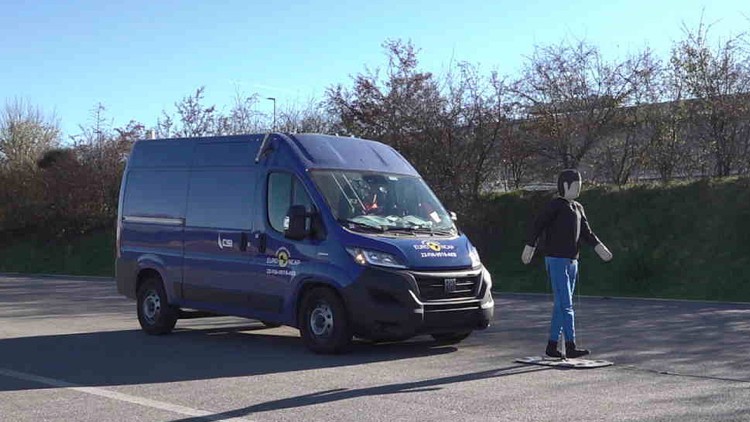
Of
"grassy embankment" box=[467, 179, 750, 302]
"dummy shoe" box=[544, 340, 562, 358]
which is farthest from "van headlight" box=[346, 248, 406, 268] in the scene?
"grassy embankment" box=[467, 179, 750, 302]

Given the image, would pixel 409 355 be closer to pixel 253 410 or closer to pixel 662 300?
pixel 253 410

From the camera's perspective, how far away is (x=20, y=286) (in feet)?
81.0

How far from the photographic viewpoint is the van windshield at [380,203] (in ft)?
35.6

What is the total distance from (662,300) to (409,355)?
880 cm

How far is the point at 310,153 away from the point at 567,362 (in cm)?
401

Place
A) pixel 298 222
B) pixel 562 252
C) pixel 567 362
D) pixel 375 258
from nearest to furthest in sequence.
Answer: pixel 567 362 < pixel 562 252 < pixel 375 258 < pixel 298 222

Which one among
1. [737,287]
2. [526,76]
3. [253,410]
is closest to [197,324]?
[253,410]

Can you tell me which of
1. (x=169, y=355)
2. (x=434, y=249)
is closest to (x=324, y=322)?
(x=434, y=249)

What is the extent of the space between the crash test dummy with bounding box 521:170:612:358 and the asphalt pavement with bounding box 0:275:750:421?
508mm

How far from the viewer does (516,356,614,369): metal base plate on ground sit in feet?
31.7

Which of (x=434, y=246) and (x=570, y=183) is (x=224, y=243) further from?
(x=570, y=183)

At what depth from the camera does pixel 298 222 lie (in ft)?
35.5

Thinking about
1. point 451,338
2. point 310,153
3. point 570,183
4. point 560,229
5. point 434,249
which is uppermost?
point 310,153

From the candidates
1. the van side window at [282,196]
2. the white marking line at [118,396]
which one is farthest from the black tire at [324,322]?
the white marking line at [118,396]
